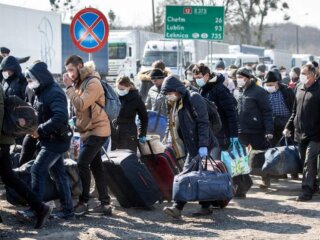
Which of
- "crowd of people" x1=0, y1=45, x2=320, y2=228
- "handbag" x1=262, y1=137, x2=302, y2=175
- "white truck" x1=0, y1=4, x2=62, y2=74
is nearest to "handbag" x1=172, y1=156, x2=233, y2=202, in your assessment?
"crowd of people" x1=0, y1=45, x2=320, y2=228

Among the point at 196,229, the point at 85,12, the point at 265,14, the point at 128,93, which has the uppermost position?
the point at 265,14

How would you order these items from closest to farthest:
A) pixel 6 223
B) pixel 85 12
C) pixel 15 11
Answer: pixel 6 223 → pixel 85 12 → pixel 15 11

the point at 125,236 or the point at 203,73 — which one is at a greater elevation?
the point at 203,73

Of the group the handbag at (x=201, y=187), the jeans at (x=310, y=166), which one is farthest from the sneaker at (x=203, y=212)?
the jeans at (x=310, y=166)

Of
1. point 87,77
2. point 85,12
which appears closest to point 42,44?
point 85,12

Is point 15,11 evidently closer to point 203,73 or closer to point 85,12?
point 85,12

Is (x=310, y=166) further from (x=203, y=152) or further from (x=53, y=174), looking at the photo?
(x=53, y=174)

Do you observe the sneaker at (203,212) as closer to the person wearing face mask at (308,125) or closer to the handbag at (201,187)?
the handbag at (201,187)

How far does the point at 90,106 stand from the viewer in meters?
8.84

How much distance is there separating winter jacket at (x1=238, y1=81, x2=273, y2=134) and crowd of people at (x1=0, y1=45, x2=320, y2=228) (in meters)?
0.01

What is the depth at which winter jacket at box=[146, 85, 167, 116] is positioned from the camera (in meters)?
12.3

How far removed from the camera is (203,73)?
1002cm

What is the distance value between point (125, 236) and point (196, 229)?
86 centimetres

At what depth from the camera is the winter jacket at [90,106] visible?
8688mm
